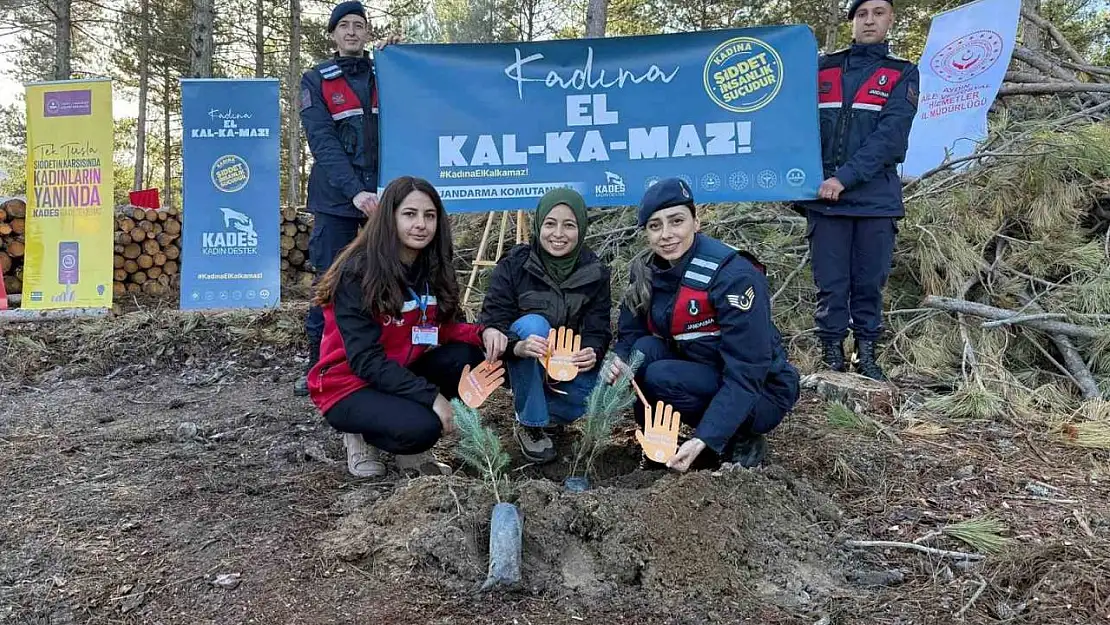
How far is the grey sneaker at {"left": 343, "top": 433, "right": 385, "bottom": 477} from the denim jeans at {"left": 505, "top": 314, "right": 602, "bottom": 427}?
53cm

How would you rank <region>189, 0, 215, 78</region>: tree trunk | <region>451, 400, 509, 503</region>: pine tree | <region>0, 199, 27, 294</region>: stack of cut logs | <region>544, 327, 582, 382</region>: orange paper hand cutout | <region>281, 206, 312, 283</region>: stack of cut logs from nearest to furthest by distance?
1. <region>451, 400, 509, 503</region>: pine tree
2. <region>544, 327, 582, 382</region>: orange paper hand cutout
3. <region>0, 199, 27, 294</region>: stack of cut logs
4. <region>189, 0, 215, 78</region>: tree trunk
5. <region>281, 206, 312, 283</region>: stack of cut logs

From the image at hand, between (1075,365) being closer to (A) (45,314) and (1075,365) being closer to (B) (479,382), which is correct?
(B) (479,382)

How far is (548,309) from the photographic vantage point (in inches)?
111

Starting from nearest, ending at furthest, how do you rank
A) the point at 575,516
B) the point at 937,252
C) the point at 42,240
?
the point at 575,516
the point at 937,252
the point at 42,240

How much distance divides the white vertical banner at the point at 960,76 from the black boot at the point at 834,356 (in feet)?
8.11

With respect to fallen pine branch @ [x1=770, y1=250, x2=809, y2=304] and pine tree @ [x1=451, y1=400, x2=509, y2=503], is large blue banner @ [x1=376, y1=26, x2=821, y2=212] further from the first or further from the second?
pine tree @ [x1=451, y1=400, x2=509, y2=503]

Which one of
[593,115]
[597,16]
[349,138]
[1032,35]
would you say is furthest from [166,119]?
[1032,35]

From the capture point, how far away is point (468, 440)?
2.21 metres

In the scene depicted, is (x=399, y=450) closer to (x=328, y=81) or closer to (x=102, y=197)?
(x=328, y=81)

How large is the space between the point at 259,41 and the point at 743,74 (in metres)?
12.8

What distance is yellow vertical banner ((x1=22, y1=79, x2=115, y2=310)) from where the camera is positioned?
579 centimetres

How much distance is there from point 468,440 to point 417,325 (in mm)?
617

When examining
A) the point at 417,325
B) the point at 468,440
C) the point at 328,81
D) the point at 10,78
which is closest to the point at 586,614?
the point at 468,440

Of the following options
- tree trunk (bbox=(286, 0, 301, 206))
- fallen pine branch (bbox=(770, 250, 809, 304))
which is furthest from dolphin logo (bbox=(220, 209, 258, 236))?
tree trunk (bbox=(286, 0, 301, 206))
